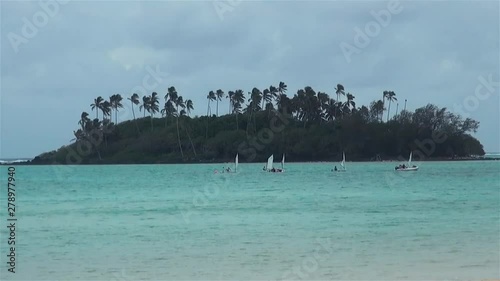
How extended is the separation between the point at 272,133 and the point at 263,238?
13103 centimetres

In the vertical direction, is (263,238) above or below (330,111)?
below

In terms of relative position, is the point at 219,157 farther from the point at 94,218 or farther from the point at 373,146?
the point at 94,218

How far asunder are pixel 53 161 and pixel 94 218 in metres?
143

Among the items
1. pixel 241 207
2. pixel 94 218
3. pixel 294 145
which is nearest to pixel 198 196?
pixel 241 207

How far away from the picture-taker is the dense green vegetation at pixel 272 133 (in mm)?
156250

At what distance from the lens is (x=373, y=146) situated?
6171 inches

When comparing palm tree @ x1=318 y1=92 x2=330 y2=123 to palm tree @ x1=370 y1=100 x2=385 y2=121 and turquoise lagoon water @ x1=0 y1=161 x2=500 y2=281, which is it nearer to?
palm tree @ x1=370 y1=100 x2=385 y2=121

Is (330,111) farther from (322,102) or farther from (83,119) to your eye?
(83,119)

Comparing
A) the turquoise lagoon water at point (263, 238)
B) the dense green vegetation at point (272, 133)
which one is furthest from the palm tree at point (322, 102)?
the turquoise lagoon water at point (263, 238)

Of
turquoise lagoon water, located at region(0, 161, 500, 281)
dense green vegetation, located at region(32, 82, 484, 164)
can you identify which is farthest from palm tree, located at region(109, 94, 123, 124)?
turquoise lagoon water, located at region(0, 161, 500, 281)

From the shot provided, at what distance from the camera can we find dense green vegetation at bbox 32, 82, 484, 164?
156250 mm

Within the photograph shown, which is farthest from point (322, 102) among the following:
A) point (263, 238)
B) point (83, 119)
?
point (263, 238)

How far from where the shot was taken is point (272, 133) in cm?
16012

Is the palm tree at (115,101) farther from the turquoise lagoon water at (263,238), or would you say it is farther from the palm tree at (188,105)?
the turquoise lagoon water at (263,238)
